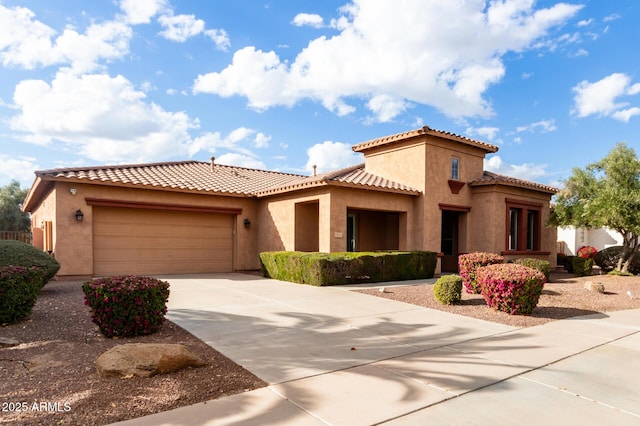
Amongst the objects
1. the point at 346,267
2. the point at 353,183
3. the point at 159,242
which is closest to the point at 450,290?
the point at 346,267

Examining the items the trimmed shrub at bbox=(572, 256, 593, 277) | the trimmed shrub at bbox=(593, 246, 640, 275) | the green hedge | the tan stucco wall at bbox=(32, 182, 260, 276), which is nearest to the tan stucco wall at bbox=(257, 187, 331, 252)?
the green hedge

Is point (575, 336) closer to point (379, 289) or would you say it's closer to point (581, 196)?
point (379, 289)

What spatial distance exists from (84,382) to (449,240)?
1620 cm

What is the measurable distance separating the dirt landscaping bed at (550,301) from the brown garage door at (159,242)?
7.60 m

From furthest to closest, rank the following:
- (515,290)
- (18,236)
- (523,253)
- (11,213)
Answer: (11,213), (18,236), (523,253), (515,290)

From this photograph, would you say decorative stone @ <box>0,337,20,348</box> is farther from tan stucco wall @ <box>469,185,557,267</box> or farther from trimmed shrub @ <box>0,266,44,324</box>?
tan stucco wall @ <box>469,185,557,267</box>

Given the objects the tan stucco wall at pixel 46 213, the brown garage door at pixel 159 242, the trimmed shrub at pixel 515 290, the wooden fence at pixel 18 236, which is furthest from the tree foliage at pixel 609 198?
the wooden fence at pixel 18 236

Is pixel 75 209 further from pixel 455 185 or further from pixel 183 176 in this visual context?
pixel 455 185

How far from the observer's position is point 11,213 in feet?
104

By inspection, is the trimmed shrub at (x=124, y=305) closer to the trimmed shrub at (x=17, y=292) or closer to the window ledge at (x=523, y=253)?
the trimmed shrub at (x=17, y=292)

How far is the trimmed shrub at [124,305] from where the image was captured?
5.86m

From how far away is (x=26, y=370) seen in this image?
4590mm

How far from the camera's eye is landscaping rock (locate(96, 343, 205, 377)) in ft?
14.5

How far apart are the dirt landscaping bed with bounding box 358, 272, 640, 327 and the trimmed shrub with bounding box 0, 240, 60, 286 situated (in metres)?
7.59
